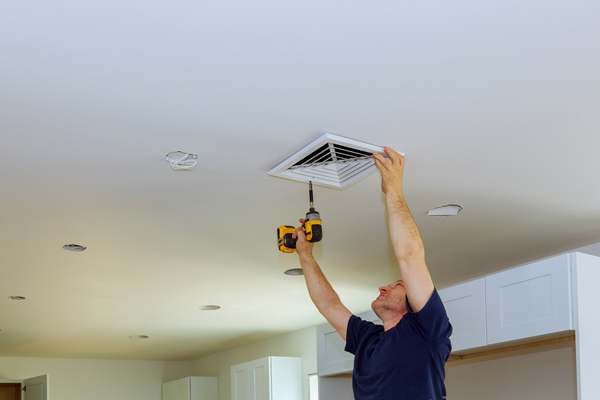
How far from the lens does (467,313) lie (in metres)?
3.53

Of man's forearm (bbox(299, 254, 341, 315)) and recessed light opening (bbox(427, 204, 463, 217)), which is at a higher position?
recessed light opening (bbox(427, 204, 463, 217))

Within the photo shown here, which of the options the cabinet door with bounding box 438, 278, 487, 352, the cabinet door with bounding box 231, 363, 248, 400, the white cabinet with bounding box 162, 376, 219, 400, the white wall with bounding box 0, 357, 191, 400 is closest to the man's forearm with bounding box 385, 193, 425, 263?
the cabinet door with bounding box 438, 278, 487, 352

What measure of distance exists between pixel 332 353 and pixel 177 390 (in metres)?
4.51

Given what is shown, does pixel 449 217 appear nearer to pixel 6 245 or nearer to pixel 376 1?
pixel 376 1

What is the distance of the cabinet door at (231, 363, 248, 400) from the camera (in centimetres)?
720

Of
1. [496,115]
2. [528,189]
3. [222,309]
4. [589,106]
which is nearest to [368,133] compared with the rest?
[496,115]

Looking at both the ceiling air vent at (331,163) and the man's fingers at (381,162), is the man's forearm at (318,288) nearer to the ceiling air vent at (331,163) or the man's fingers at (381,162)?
the ceiling air vent at (331,163)

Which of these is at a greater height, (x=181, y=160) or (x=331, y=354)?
(x=181, y=160)

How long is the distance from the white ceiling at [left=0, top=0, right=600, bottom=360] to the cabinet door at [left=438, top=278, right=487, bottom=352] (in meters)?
0.36

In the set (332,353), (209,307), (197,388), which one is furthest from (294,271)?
(197,388)

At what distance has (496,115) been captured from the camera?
8.12 ft

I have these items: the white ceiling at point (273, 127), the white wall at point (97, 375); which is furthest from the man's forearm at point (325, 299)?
the white wall at point (97, 375)

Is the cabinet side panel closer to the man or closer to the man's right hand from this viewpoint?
the man

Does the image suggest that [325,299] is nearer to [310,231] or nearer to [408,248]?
[310,231]
